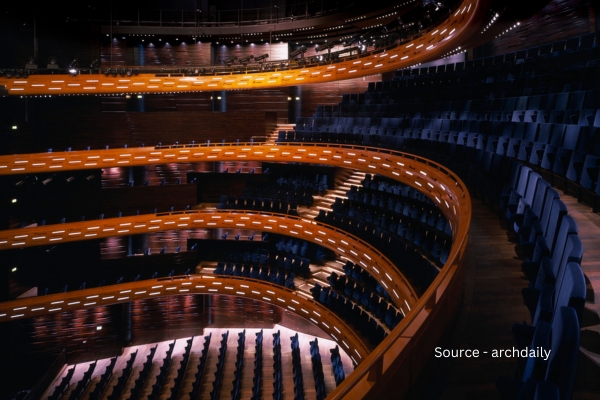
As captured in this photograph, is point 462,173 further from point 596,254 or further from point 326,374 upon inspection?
point 326,374

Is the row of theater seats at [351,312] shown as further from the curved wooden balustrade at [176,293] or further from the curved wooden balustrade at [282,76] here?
the curved wooden balustrade at [282,76]

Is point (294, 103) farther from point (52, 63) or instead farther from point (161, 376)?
point (161, 376)

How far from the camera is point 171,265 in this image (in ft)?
34.0

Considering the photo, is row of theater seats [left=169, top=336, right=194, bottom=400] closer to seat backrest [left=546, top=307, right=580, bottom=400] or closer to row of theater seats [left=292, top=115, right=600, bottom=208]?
row of theater seats [left=292, top=115, right=600, bottom=208]

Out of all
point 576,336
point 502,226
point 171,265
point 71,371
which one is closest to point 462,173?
point 502,226

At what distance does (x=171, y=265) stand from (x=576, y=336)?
9965mm

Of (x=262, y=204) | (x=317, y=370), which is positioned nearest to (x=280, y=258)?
(x=262, y=204)

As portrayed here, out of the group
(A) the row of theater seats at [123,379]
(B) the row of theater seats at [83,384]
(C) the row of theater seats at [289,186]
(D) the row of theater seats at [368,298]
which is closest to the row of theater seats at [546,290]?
(D) the row of theater seats at [368,298]

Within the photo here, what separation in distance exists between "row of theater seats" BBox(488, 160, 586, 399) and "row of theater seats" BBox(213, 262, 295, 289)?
5669 millimetres

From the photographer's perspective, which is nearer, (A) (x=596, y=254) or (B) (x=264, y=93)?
(A) (x=596, y=254)

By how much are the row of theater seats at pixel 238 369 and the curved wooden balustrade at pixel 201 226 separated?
7.25 ft

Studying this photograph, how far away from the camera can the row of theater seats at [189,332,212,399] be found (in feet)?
24.3

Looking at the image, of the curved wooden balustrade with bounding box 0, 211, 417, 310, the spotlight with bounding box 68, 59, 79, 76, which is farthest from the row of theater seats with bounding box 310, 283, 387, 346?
the spotlight with bounding box 68, 59, 79, 76

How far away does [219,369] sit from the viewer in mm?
7969
